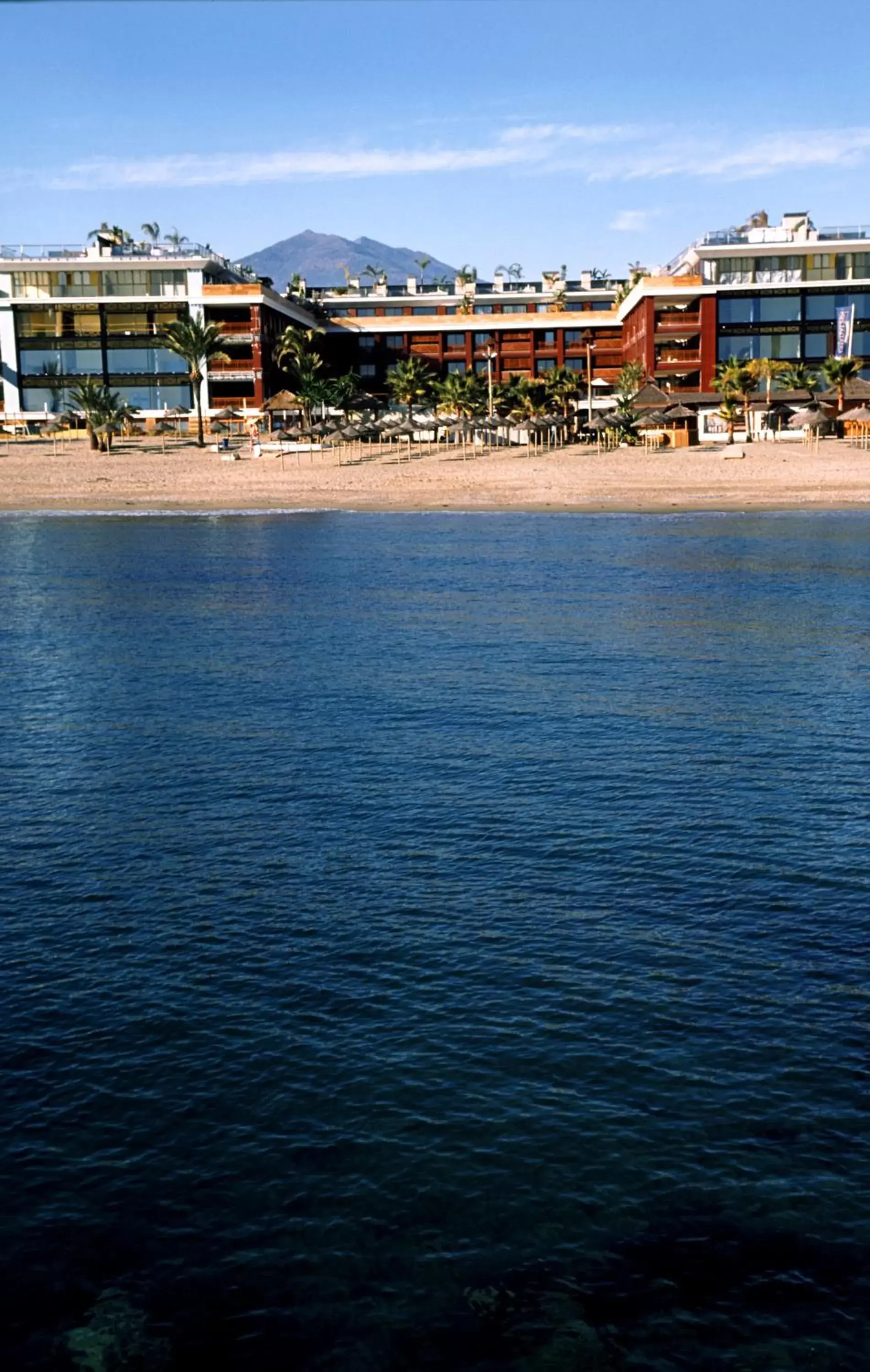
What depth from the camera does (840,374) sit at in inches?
3925

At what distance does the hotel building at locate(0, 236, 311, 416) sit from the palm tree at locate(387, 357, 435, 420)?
42.0ft

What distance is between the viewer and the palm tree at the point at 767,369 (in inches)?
4419

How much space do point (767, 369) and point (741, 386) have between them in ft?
39.7

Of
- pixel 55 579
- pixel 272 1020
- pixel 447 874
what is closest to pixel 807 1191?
pixel 272 1020

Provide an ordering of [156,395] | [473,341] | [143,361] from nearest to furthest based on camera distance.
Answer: [143,361] < [156,395] < [473,341]

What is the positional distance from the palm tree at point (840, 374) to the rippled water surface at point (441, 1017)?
7482cm

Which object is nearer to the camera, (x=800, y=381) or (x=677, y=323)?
(x=800, y=381)

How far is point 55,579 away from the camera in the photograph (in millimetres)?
50781

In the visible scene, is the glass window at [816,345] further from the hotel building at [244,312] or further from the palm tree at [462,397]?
the palm tree at [462,397]

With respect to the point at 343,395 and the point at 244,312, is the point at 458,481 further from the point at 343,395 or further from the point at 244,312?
the point at 244,312

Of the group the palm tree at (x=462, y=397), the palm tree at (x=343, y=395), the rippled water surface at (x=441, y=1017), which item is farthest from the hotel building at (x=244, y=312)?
the rippled water surface at (x=441, y=1017)

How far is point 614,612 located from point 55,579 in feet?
74.0

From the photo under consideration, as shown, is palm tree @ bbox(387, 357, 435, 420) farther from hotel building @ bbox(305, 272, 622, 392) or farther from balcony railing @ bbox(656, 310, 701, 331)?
balcony railing @ bbox(656, 310, 701, 331)

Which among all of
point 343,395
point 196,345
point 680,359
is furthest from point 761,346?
point 196,345
